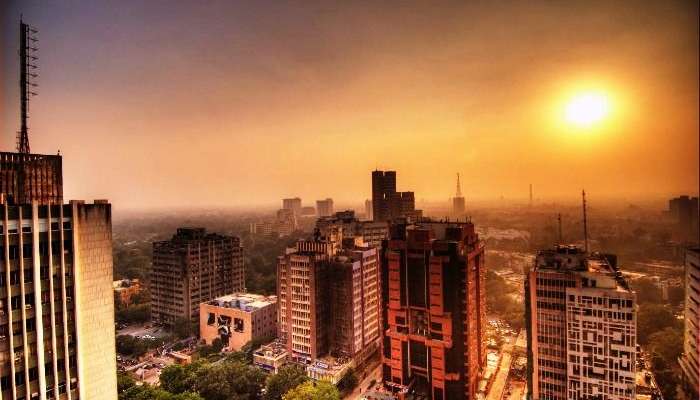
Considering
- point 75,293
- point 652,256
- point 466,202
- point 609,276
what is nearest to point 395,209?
point 466,202

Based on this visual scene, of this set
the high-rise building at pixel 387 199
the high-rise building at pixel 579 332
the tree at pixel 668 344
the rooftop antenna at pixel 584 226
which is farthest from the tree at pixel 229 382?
the high-rise building at pixel 387 199

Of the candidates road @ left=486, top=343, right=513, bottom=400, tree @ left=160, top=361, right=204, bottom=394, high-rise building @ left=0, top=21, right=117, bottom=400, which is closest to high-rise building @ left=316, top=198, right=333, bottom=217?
road @ left=486, top=343, right=513, bottom=400

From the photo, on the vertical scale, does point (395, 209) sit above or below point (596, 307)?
above

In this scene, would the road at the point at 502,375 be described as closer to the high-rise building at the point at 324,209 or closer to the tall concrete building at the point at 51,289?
the tall concrete building at the point at 51,289

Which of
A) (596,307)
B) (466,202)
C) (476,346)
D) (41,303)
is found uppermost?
(466,202)

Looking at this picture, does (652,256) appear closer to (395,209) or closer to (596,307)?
(596,307)
